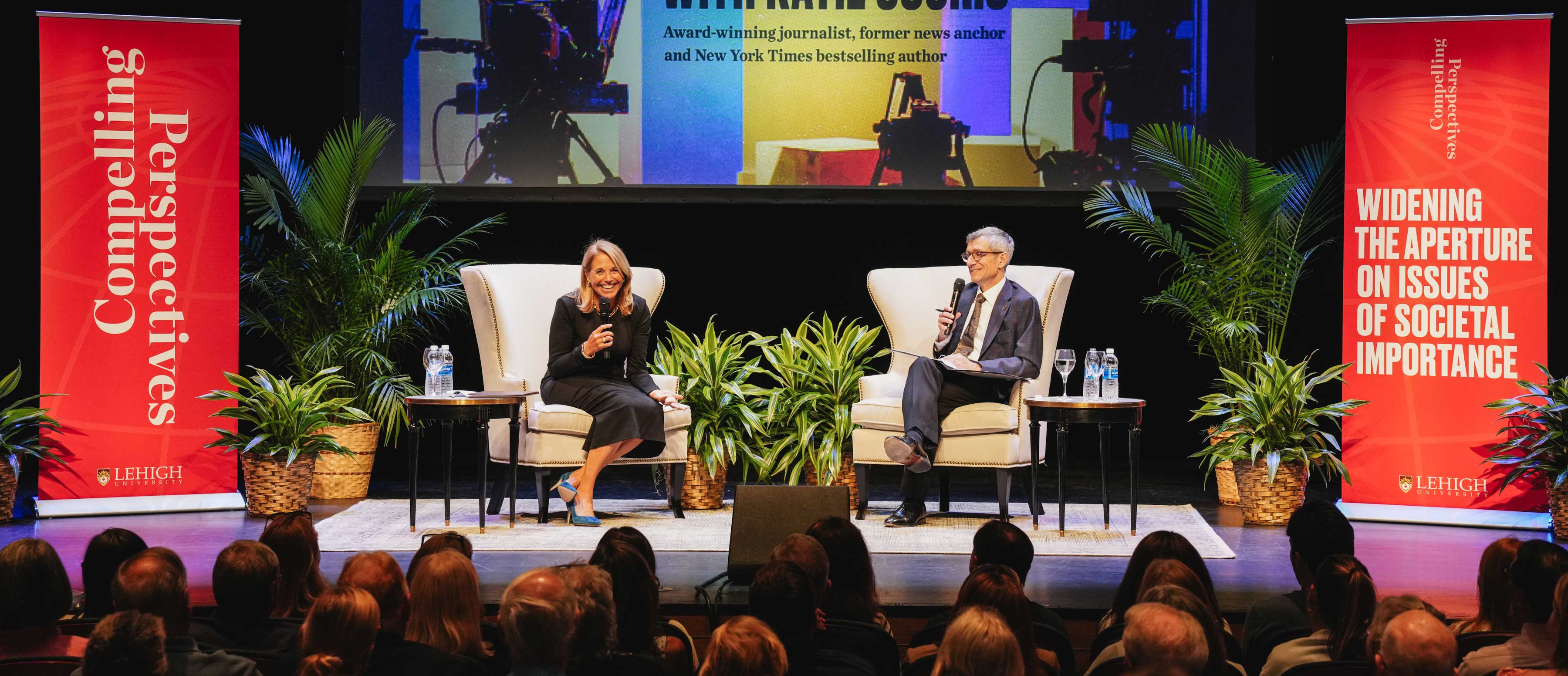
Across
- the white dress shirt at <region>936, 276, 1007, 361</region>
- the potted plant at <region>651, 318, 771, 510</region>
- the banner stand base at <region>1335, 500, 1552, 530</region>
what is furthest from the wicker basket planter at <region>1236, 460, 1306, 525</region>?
the potted plant at <region>651, 318, 771, 510</region>

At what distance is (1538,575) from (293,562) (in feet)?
7.99

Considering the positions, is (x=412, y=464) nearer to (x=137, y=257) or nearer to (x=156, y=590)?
(x=137, y=257)

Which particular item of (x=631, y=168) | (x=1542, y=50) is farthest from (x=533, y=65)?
(x=1542, y=50)

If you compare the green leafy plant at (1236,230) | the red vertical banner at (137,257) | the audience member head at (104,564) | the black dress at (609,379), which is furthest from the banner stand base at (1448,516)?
the red vertical banner at (137,257)

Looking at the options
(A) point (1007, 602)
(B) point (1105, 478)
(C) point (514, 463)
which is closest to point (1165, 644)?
(A) point (1007, 602)

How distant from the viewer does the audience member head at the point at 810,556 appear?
2555 millimetres

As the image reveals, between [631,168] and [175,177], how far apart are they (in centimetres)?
217

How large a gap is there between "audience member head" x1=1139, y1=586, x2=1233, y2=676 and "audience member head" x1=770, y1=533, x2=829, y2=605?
0.60m

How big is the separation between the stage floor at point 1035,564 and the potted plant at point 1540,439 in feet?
0.63

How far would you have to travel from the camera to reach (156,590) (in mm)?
2348

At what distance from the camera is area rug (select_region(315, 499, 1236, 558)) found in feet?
15.8

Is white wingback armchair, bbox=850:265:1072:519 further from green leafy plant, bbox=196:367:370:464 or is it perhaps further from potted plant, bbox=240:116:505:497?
green leafy plant, bbox=196:367:370:464

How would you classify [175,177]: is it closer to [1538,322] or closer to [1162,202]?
[1162,202]

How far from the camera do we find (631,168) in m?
6.95
